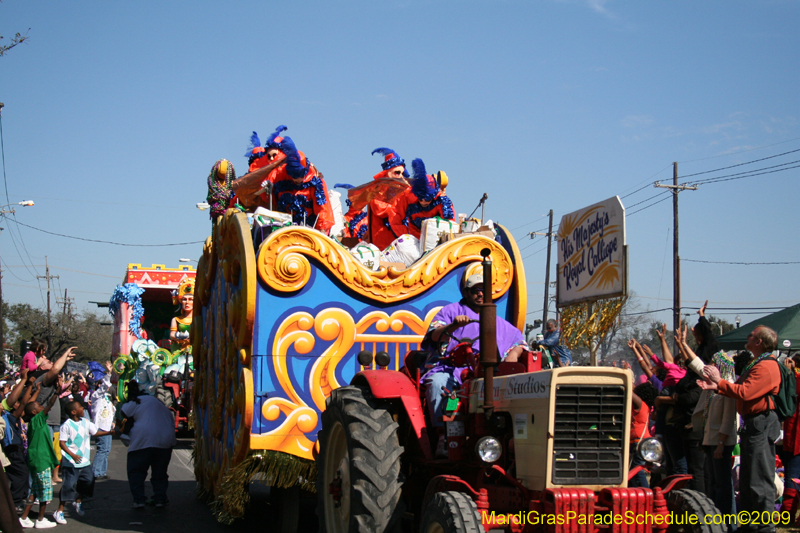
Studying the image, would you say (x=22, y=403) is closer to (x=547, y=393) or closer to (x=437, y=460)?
(x=437, y=460)

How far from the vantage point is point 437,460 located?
183 inches

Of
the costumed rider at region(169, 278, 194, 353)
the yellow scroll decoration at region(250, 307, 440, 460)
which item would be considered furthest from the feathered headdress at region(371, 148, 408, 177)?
the costumed rider at region(169, 278, 194, 353)

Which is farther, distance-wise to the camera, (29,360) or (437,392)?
(29,360)

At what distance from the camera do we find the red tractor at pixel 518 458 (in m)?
3.75

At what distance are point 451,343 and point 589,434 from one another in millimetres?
1511

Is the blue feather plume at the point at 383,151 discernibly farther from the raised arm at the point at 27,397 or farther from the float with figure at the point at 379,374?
the raised arm at the point at 27,397

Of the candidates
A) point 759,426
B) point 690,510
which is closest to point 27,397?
point 690,510

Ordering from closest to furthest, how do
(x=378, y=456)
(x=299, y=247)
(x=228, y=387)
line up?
(x=378, y=456) < (x=299, y=247) < (x=228, y=387)

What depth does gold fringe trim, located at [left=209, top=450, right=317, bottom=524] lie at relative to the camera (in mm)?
6277

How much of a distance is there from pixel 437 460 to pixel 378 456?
15.3 inches

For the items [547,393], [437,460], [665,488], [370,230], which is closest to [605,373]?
[547,393]

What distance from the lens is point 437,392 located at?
4.87 m

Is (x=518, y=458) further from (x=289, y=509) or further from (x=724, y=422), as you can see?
(x=289, y=509)

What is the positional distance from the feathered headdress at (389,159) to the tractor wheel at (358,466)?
14.6 ft
